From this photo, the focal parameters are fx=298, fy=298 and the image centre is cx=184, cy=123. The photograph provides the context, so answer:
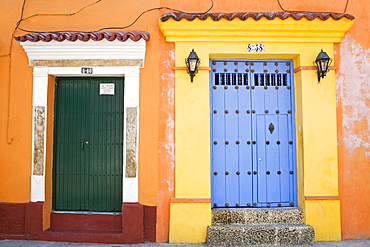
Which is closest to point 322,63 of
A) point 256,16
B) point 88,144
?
point 256,16

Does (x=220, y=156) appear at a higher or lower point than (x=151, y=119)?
lower

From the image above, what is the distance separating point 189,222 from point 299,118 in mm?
2424

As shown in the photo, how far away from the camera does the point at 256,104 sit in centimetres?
499

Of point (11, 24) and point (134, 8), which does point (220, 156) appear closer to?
point (134, 8)

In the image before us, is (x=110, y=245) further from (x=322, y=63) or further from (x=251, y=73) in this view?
(x=322, y=63)

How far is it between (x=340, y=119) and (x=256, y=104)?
4.39ft

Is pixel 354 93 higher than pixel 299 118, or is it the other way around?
pixel 354 93

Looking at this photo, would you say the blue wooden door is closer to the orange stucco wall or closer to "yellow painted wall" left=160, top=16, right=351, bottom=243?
"yellow painted wall" left=160, top=16, right=351, bottom=243

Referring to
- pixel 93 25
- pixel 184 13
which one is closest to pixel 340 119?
pixel 184 13

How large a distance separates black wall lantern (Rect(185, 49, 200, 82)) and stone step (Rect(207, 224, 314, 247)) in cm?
237

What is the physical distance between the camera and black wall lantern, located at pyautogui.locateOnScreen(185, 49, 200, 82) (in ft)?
14.9

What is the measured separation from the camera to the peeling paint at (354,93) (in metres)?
4.79

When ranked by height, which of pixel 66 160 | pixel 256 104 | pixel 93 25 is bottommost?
pixel 66 160

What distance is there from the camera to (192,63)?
4562 millimetres
